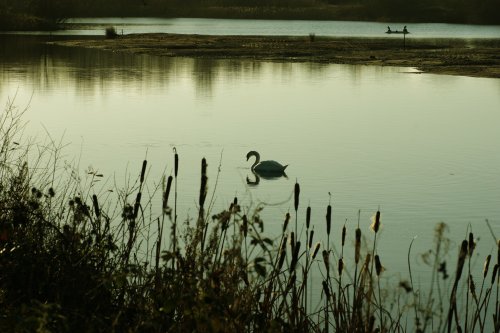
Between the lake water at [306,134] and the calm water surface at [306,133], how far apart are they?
27 mm

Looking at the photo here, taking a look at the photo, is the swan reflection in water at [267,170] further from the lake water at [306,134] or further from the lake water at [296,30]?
the lake water at [296,30]

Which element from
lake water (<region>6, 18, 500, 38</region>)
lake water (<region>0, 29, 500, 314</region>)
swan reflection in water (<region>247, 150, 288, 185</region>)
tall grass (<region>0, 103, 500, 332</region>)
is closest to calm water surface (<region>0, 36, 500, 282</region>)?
lake water (<region>0, 29, 500, 314</region>)

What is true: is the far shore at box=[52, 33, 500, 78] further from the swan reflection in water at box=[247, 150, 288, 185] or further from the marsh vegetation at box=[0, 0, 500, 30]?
the marsh vegetation at box=[0, 0, 500, 30]

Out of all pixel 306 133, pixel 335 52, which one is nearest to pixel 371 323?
pixel 306 133

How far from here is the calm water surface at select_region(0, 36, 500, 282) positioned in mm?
9477

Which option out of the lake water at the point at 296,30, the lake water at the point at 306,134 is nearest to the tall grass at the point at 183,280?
the lake water at the point at 306,134

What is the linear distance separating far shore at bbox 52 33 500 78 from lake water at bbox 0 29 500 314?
2.03m

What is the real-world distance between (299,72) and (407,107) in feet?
27.5

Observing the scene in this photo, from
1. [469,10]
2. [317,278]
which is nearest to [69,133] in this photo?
[317,278]

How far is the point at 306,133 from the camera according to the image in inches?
581

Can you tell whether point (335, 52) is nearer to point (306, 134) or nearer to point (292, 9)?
point (306, 134)

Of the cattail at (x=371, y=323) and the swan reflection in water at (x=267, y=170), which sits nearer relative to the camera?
the cattail at (x=371, y=323)

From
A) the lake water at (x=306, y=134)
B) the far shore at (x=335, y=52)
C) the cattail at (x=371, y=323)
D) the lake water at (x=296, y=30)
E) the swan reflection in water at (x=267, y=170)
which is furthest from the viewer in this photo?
the lake water at (x=296, y=30)

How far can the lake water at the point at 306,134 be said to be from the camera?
30.8 feet
